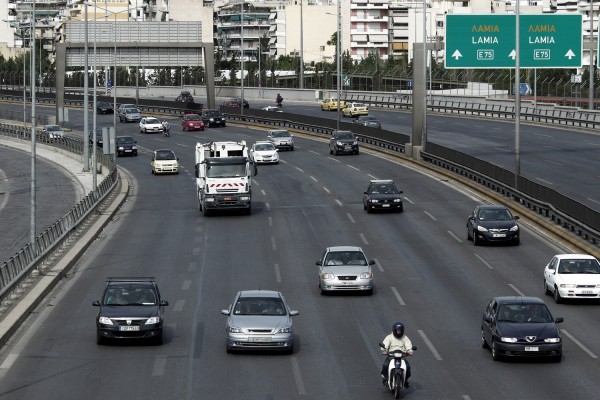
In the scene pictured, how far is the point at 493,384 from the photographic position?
2631cm

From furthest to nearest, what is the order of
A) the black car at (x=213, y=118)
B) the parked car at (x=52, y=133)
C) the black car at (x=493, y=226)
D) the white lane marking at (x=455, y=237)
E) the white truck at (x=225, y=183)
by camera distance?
the black car at (x=213, y=118)
the parked car at (x=52, y=133)
the white truck at (x=225, y=183)
the white lane marking at (x=455, y=237)
the black car at (x=493, y=226)

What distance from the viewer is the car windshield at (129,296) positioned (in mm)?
30641

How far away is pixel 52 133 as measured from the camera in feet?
334

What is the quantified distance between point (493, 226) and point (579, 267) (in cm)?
1104

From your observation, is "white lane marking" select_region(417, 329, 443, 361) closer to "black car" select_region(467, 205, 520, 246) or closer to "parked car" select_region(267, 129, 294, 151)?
"black car" select_region(467, 205, 520, 246)

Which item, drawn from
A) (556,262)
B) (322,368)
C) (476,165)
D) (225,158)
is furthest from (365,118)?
(322,368)

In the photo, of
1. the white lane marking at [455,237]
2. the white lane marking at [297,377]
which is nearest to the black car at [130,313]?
the white lane marking at [297,377]

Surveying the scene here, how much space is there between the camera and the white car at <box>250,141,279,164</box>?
80.9 m

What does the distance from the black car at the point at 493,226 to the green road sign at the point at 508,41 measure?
85.8 ft

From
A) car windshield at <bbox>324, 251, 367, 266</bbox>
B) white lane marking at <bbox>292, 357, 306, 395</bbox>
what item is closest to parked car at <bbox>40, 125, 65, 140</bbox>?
car windshield at <bbox>324, 251, 367, 266</bbox>

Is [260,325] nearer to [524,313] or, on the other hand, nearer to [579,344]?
[524,313]

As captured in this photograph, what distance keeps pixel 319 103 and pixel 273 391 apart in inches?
4997

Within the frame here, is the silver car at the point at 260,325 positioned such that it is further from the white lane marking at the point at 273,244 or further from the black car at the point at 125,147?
the black car at the point at 125,147

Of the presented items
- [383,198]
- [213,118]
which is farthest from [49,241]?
[213,118]
